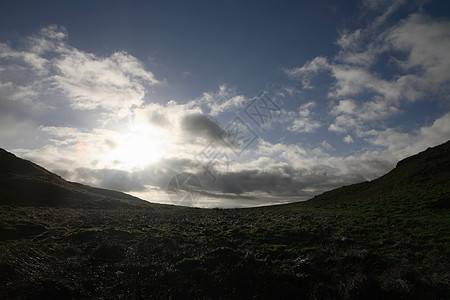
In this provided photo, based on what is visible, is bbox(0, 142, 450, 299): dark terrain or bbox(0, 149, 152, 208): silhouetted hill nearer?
bbox(0, 142, 450, 299): dark terrain

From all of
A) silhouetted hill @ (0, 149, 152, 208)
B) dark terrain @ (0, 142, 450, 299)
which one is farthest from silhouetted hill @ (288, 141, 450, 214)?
silhouetted hill @ (0, 149, 152, 208)

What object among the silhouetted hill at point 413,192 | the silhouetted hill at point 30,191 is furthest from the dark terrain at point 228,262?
the silhouetted hill at point 30,191

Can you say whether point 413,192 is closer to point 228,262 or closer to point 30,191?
point 228,262

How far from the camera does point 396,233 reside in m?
24.0

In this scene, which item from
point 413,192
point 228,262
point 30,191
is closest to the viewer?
point 228,262

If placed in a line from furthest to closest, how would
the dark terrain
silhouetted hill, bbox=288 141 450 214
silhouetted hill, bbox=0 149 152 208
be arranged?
silhouetted hill, bbox=0 149 152 208 < silhouetted hill, bbox=288 141 450 214 < the dark terrain

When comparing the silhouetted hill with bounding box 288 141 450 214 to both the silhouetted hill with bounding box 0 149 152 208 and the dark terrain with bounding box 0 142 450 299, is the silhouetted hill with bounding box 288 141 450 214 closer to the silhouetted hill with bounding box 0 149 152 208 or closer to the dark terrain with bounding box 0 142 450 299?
the dark terrain with bounding box 0 142 450 299

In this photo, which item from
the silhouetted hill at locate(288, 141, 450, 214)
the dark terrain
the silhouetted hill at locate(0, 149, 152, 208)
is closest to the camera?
the dark terrain

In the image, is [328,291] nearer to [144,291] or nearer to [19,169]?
[144,291]

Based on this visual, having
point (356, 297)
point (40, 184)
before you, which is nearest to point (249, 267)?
point (356, 297)

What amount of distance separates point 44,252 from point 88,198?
64890 mm

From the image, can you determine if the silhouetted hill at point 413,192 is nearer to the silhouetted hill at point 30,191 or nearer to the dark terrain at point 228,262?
the dark terrain at point 228,262

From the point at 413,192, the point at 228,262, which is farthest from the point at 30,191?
the point at 413,192

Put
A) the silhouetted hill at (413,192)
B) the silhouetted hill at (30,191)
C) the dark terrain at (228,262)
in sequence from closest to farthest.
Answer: the dark terrain at (228,262) → the silhouetted hill at (413,192) → the silhouetted hill at (30,191)
